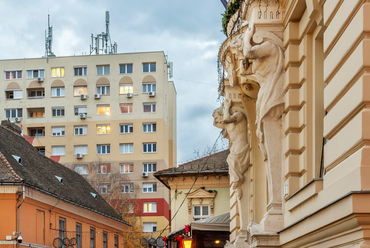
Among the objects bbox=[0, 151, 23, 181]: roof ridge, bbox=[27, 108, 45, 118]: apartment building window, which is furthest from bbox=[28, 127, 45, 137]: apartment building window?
bbox=[0, 151, 23, 181]: roof ridge

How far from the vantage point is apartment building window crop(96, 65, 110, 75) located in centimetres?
6988

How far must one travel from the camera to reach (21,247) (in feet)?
86.8

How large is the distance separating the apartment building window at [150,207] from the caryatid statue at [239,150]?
164 feet

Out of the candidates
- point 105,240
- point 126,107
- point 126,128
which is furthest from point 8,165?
point 126,107

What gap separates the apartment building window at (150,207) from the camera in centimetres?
6500

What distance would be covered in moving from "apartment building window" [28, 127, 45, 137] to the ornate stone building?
56648mm

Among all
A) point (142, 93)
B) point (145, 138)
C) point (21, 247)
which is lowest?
point (21, 247)

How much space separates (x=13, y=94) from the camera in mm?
71375

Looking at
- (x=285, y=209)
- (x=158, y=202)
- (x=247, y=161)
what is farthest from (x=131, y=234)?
(x=285, y=209)

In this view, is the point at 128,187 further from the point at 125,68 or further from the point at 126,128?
the point at 125,68

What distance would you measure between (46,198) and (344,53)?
23587 mm

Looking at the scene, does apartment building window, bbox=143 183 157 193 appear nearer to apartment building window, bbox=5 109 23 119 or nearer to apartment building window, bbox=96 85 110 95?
apartment building window, bbox=96 85 110 95

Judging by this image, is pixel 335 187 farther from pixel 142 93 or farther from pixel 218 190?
pixel 142 93

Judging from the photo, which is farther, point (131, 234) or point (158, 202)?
point (158, 202)
